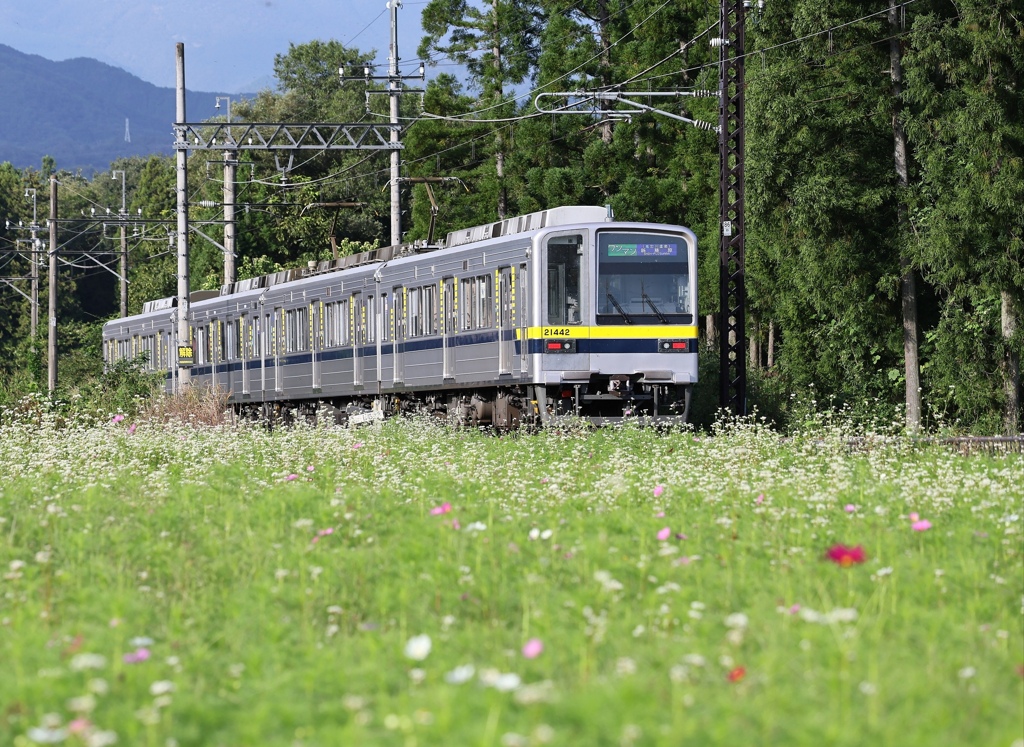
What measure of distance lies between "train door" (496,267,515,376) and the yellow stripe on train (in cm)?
63

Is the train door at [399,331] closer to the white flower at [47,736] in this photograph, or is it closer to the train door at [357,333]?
the train door at [357,333]

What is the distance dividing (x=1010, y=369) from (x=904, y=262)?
10.8 feet

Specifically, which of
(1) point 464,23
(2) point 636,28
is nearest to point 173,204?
(1) point 464,23

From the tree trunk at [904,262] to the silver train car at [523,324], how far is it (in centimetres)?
1052

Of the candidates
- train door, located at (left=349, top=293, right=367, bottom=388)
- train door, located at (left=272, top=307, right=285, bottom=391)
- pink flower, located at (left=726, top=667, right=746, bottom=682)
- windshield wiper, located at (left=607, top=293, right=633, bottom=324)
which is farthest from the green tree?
pink flower, located at (left=726, top=667, right=746, bottom=682)

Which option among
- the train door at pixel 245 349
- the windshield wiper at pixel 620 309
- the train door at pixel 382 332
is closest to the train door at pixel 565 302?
the windshield wiper at pixel 620 309

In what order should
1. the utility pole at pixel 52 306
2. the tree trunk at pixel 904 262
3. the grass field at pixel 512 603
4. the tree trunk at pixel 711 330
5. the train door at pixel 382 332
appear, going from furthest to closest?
the utility pole at pixel 52 306, the tree trunk at pixel 711 330, the tree trunk at pixel 904 262, the train door at pixel 382 332, the grass field at pixel 512 603

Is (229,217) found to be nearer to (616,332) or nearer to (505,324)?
(505,324)

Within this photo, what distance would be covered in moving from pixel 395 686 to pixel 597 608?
1736 mm

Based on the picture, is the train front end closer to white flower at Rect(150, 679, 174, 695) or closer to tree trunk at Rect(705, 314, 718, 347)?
white flower at Rect(150, 679, 174, 695)

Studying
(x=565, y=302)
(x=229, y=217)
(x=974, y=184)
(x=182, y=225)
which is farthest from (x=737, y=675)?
(x=229, y=217)

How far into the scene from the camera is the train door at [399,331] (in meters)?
26.6

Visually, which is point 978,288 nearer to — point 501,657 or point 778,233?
point 778,233

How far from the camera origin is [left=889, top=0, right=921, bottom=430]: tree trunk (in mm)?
31953
